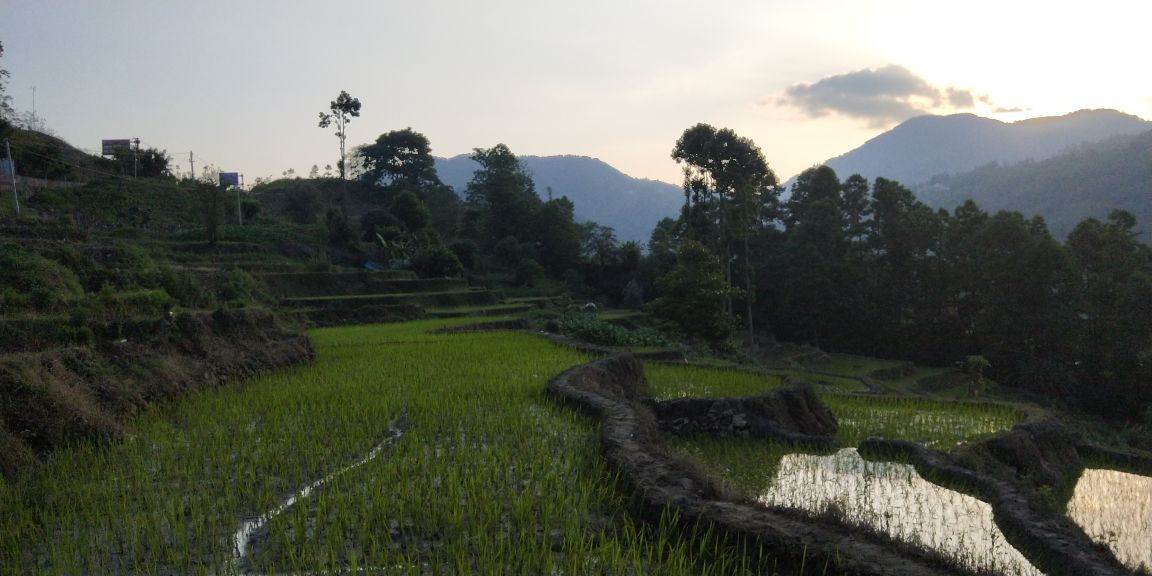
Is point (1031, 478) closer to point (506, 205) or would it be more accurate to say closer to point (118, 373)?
point (118, 373)

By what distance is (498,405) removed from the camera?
794 centimetres

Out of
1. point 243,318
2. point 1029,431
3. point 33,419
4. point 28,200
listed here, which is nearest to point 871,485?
point 1029,431

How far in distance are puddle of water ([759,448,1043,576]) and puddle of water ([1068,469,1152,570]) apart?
0.77 metres

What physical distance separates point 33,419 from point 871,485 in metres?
7.35

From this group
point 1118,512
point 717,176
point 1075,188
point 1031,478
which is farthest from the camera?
point 1075,188

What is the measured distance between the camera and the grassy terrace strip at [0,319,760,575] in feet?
12.1

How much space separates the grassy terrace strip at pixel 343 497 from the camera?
12.1 ft

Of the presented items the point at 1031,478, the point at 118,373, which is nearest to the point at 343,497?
the point at 118,373

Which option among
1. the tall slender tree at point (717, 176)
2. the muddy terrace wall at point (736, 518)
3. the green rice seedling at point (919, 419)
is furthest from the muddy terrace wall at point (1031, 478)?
the tall slender tree at point (717, 176)

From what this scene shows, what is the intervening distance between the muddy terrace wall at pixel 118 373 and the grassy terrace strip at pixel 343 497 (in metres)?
0.29

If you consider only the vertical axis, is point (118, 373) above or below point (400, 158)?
below

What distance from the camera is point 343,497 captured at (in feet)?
14.9

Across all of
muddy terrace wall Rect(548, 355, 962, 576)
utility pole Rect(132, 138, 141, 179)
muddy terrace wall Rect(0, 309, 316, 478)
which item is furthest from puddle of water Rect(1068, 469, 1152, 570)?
utility pole Rect(132, 138, 141, 179)

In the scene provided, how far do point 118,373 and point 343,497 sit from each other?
485 cm
